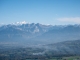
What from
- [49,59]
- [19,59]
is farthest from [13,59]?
[49,59]

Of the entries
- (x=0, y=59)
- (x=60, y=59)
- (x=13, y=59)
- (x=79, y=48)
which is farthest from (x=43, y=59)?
(x=79, y=48)

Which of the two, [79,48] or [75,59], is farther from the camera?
[79,48]

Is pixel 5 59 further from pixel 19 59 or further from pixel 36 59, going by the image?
pixel 36 59

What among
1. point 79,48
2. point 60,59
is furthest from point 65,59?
point 79,48

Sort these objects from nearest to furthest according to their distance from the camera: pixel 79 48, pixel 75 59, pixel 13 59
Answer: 1. pixel 75 59
2. pixel 13 59
3. pixel 79 48

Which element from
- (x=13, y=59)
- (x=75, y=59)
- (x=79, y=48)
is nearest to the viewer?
(x=75, y=59)

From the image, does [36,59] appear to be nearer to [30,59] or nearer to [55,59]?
[30,59]

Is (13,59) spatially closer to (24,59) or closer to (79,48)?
(24,59)
